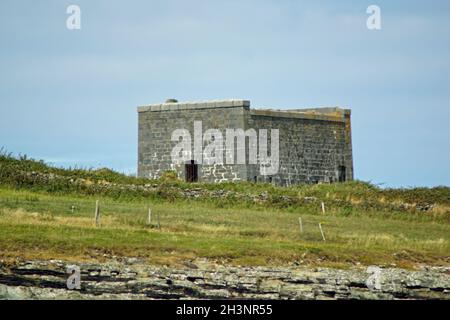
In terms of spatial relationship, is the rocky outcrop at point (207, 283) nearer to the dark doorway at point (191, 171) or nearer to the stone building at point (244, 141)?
the stone building at point (244, 141)

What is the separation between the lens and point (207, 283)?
1384 inches

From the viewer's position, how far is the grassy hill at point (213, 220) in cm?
3844

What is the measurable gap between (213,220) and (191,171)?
648 inches

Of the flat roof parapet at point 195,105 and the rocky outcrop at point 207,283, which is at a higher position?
the flat roof parapet at point 195,105

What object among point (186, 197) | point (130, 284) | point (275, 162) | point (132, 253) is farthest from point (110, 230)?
point (275, 162)

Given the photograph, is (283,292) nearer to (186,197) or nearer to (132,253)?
(132,253)

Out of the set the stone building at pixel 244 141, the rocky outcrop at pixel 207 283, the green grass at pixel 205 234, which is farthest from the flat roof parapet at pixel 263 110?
the rocky outcrop at pixel 207 283

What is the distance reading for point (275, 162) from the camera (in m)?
63.9

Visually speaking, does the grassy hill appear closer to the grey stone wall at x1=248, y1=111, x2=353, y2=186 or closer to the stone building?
the stone building

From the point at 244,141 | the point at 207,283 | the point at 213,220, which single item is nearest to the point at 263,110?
the point at 244,141

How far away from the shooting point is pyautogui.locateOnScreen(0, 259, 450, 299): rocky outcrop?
32.9 metres

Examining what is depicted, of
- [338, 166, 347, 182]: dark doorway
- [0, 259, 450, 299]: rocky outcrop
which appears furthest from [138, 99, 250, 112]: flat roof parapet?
[0, 259, 450, 299]: rocky outcrop

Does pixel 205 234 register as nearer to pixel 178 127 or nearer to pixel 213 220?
pixel 213 220

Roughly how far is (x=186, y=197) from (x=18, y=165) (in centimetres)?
792
